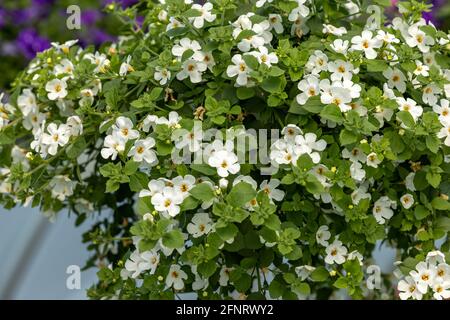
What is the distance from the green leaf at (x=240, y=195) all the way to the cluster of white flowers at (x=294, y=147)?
82 millimetres

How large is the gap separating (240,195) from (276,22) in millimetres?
363

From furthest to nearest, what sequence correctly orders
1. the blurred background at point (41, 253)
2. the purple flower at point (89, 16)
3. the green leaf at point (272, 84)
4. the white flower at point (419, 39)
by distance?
the purple flower at point (89, 16) < the blurred background at point (41, 253) < the white flower at point (419, 39) < the green leaf at point (272, 84)

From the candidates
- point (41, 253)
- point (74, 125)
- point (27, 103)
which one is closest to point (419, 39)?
point (74, 125)

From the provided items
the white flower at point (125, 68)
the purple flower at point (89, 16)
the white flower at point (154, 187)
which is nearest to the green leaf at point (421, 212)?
the white flower at point (154, 187)

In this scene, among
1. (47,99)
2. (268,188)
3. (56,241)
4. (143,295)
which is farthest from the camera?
(56,241)

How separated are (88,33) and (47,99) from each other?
1.80 metres

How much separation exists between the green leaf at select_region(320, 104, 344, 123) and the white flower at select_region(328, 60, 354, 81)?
0.07 metres

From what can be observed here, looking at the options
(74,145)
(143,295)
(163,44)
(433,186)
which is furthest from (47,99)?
(433,186)

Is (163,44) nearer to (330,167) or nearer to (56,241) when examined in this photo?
(330,167)

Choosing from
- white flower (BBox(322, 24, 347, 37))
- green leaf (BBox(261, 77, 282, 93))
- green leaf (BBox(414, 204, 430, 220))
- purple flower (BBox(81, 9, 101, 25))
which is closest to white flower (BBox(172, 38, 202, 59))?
green leaf (BBox(261, 77, 282, 93))

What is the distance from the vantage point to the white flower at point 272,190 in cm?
112

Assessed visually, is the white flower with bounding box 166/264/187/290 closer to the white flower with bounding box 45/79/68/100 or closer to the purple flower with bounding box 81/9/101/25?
the white flower with bounding box 45/79/68/100

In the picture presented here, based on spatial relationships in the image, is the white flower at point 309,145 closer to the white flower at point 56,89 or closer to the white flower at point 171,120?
the white flower at point 171,120
